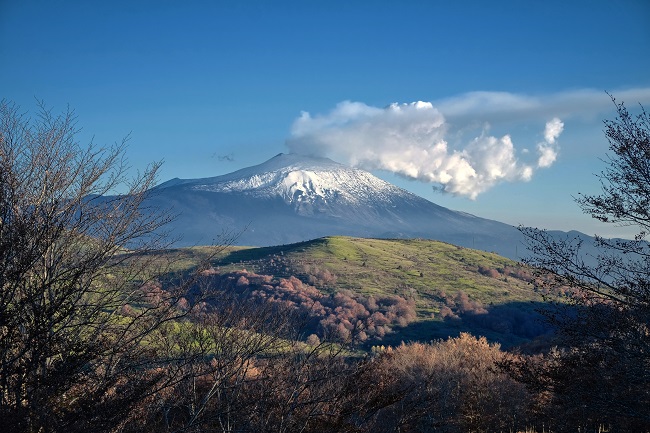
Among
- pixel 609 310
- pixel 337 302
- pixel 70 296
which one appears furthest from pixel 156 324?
pixel 337 302

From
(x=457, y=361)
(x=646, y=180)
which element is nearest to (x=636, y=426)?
(x=646, y=180)

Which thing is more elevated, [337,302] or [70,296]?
Answer: [70,296]

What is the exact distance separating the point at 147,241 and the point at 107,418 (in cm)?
589

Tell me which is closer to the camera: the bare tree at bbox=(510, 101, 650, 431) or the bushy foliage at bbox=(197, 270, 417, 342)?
the bare tree at bbox=(510, 101, 650, 431)

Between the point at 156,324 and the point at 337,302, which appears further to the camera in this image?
the point at 337,302

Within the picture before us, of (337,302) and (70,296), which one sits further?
(337,302)

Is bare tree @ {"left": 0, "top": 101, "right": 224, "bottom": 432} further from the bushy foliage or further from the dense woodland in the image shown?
the bushy foliage

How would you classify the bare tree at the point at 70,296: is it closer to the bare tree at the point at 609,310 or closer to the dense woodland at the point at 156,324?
the dense woodland at the point at 156,324

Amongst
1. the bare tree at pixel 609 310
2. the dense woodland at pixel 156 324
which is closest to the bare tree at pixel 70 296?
the dense woodland at pixel 156 324

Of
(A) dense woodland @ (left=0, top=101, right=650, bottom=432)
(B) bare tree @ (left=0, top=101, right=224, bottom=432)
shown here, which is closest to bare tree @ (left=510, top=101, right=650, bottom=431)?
(A) dense woodland @ (left=0, top=101, right=650, bottom=432)

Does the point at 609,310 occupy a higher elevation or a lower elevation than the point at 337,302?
higher

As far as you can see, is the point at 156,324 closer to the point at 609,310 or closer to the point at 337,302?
the point at 609,310

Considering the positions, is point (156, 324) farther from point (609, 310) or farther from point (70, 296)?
point (609, 310)

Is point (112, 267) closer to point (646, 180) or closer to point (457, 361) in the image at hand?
point (646, 180)
